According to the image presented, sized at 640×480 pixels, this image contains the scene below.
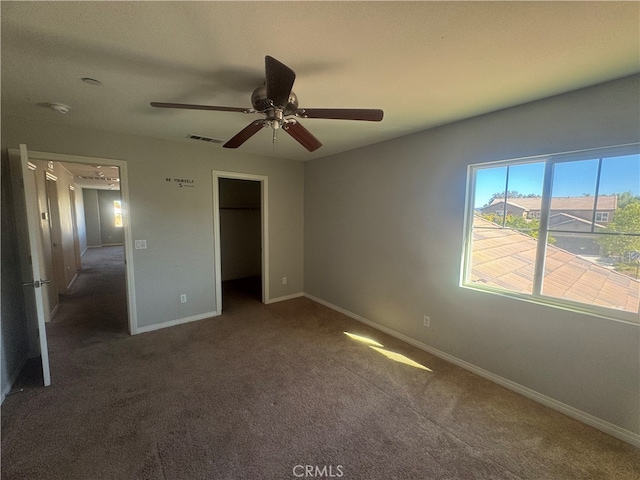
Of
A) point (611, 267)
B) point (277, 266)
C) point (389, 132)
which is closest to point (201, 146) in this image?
point (277, 266)

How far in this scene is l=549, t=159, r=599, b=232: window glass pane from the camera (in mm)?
1919

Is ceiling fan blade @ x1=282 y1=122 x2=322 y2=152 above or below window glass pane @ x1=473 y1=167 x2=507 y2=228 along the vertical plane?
above

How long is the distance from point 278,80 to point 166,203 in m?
2.74

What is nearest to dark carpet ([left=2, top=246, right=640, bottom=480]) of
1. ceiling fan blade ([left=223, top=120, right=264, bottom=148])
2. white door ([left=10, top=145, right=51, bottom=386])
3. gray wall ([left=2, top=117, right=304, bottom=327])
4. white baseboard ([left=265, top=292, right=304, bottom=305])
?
white door ([left=10, top=145, right=51, bottom=386])

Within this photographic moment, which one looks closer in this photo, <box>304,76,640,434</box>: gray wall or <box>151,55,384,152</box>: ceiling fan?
<box>151,55,384,152</box>: ceiling fan

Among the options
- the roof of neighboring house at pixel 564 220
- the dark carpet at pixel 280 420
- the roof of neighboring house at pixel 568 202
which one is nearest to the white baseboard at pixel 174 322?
the dark carpet at pixel 280 420

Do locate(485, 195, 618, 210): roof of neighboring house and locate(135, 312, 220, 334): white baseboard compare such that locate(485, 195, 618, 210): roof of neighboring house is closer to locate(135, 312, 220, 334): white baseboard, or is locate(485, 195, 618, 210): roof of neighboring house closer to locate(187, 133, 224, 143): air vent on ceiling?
locate(187, 133, 224, 143): air vent on ceiling

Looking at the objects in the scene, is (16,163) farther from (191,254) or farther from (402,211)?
(402,211)

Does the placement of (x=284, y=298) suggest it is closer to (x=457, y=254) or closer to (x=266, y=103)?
(x=457, y=254)

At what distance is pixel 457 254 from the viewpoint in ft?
8.58

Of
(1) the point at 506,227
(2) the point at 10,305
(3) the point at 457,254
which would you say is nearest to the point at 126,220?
(2) the point at 10,305

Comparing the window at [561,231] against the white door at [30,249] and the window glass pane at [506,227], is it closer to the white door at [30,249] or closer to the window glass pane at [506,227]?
the window glass pane at [506,227]

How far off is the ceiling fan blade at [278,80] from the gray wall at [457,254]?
193 cm

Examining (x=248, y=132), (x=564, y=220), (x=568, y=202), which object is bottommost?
(x=564, y=220)
